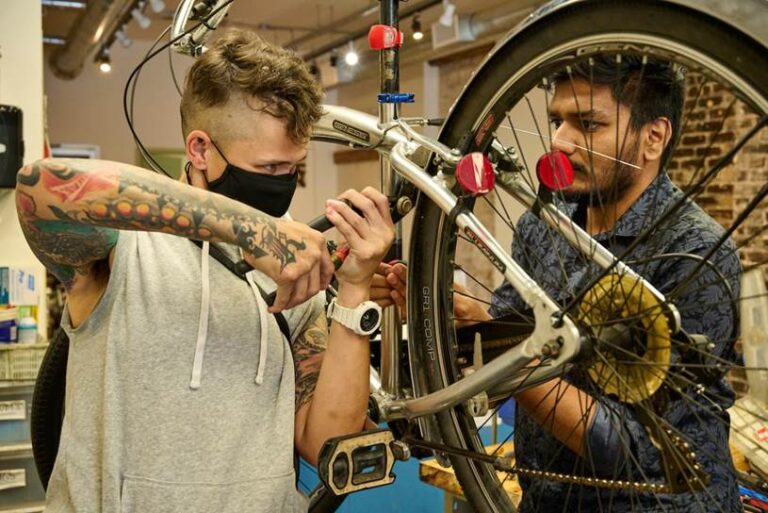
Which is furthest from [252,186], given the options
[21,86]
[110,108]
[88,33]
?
[110,108]

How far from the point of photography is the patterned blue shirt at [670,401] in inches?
→ 48.2

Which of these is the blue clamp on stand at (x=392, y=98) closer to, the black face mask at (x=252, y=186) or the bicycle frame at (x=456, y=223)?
the bicycle frame at (x=456, y=223)

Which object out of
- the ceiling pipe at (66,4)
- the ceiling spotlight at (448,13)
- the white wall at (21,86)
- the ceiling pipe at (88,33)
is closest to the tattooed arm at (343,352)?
the white wall at (21,86)

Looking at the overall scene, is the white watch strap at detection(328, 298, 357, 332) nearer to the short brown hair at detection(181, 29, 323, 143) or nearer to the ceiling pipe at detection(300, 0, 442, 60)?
the short brown hair at detection(181, 29, 323, 143)

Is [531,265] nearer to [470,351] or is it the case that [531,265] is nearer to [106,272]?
[470,351]

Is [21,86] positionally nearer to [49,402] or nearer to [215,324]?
[49,402]

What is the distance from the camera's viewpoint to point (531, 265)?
4.91 ft

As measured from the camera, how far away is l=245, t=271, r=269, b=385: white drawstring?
1325mm

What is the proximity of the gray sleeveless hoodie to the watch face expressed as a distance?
15 centimetres

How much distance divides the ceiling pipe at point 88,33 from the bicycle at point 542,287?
591 centimetres

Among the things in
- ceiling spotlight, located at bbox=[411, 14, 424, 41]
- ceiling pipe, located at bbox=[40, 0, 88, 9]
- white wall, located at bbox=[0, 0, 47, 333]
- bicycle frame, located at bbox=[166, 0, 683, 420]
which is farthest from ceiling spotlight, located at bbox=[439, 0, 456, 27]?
bicycle frame, located at bbox=[166, 0, 683, 420]

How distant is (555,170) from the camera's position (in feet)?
4.10

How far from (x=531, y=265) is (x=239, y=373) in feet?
1.80

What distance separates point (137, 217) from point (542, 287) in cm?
66
